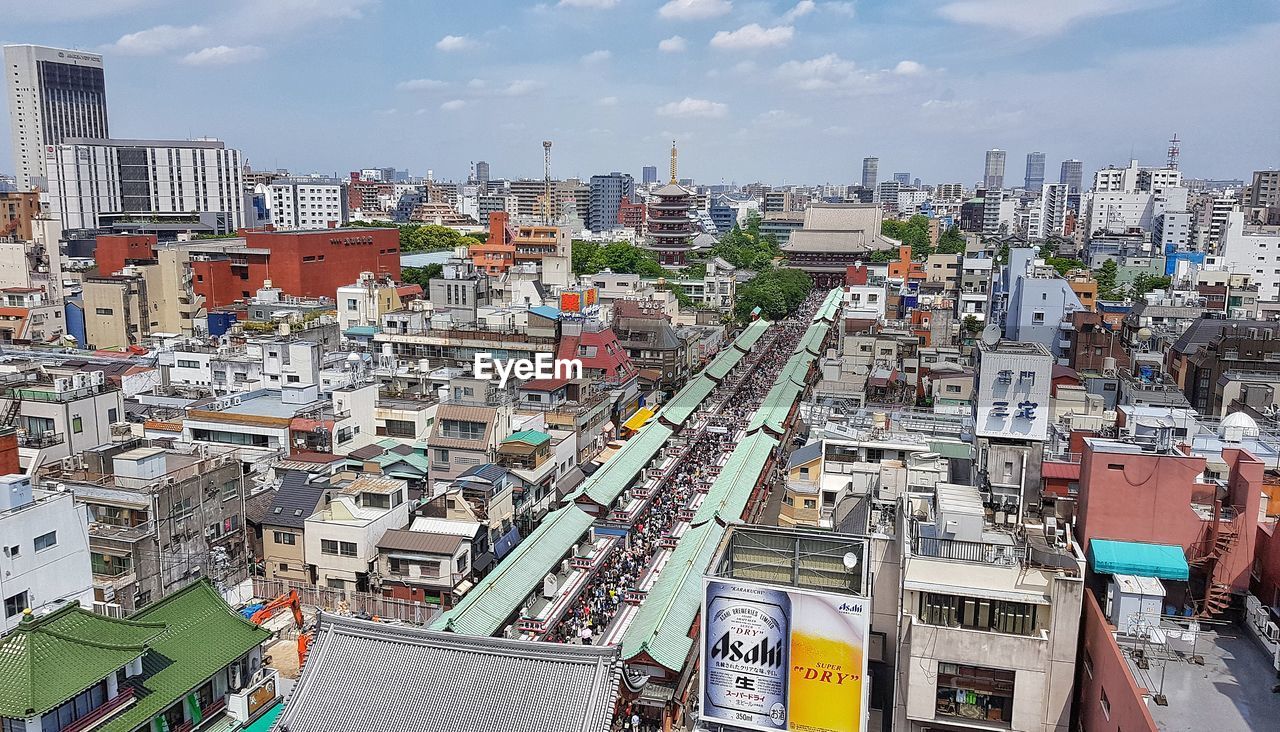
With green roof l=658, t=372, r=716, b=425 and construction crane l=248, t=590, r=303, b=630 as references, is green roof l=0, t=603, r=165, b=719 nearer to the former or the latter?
construction crane l=248, t=590, r=303, b=630

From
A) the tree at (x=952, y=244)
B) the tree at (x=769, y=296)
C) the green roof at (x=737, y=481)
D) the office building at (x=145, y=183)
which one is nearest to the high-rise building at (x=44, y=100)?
the office building at (x=145, y=183)

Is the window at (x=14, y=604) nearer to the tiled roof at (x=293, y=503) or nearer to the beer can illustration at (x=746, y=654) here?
the tiled roof at (x=293, y=503)

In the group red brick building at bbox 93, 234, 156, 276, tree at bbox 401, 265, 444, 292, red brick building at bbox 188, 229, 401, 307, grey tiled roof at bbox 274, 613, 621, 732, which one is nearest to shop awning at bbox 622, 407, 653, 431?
grey tiled roof at bbox 274, 613, 621, 732

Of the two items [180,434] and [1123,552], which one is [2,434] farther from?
[1123,552]

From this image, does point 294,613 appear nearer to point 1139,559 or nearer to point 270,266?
point 1139,559

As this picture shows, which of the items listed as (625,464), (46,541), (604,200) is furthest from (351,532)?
(604,200)
